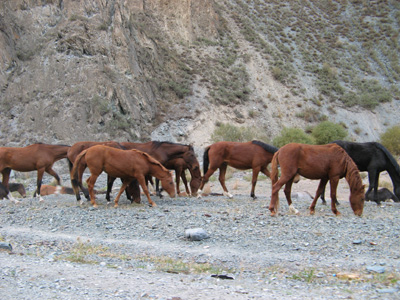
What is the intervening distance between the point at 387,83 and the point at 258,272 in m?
51.0

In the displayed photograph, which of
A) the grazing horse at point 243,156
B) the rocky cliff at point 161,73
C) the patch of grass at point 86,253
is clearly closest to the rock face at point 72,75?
the rocky cliff at point 161,73

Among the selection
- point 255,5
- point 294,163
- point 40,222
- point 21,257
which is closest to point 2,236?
point 40,222

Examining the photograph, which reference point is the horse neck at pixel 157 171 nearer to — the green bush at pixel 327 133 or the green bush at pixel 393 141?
the green bush at pixel 393 141

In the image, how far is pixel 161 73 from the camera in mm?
41031

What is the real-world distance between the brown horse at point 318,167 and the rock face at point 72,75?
2166 centimetres

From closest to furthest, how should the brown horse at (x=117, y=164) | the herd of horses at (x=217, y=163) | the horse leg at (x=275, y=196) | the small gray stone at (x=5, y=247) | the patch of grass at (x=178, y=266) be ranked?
the patch of grass at (x=178, y=266) → the small gray stone at (x=5, y=247) → the horse leg at (x=275, y=196) → the herd of horses at (x=217, y=163) → the brown horse at (x=117, y=164)

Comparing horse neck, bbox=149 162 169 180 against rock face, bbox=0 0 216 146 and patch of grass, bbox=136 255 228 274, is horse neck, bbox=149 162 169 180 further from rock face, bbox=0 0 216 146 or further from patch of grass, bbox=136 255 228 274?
rock face, bbox=0 0 216 146

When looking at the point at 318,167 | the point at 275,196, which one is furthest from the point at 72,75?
the point at 318,167

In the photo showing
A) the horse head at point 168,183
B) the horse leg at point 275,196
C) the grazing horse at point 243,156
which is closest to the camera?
the horse leg at point 275,196

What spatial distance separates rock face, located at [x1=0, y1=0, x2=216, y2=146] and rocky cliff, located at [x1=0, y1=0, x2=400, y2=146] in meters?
0.09

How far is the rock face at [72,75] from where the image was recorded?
101 ft

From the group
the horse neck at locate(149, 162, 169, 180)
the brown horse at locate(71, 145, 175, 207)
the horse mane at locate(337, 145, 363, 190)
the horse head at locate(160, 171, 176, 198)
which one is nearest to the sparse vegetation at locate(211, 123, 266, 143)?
the horse head at locate(160, 171, 176, 198)

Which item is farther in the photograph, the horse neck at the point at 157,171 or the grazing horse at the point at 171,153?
the grazing horse at the point at 171,153

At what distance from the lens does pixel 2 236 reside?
31.6 ft
